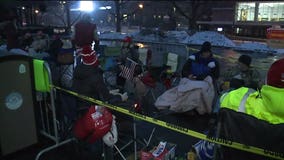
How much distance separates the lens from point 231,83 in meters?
6.34

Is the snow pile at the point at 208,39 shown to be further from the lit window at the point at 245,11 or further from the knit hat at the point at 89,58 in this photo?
the lit window at the point at 245,11

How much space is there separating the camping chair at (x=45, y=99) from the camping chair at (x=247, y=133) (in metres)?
3.06

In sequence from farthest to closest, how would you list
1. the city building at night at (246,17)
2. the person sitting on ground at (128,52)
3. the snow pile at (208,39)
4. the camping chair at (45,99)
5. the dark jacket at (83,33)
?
the city building at night at (246,17)
the snow pile at (208,39)
the person sitting on ground at (128,52)
the dark jacket at (83,33)
the camping chair at (45,99)

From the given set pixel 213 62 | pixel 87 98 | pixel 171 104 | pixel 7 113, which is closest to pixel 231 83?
pixel 213 62

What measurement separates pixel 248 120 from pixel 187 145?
119 inches

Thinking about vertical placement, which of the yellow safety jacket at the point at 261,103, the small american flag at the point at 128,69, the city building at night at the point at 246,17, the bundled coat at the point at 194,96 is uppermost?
the city building at night at the point at 246,17

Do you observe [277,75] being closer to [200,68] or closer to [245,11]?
[200,68]

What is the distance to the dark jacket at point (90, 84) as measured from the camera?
4750mm

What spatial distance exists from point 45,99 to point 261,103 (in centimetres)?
398

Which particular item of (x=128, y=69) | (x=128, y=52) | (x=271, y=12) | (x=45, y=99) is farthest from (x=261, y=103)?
(x=271, y=12)

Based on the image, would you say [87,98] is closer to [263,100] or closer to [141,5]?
[263,100]

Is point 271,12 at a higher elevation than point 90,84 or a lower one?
higher

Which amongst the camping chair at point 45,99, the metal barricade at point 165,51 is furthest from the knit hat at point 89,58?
the metal barricade at point 165,51

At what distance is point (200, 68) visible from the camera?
717 cm
